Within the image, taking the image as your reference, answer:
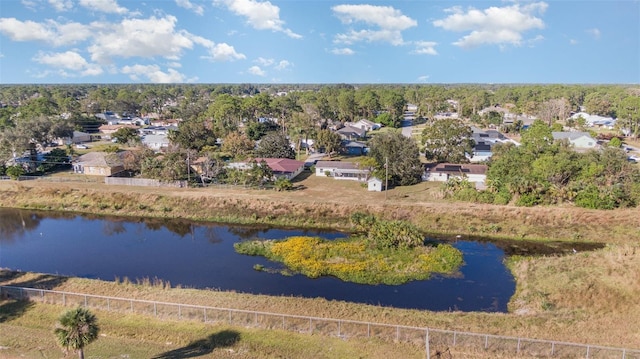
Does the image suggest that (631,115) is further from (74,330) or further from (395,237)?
(74,330)

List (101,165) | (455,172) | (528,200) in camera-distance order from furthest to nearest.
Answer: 1. (101,165)
2. (455,172)
3. (528,200)

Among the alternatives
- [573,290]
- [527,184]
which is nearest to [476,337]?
[573,290]

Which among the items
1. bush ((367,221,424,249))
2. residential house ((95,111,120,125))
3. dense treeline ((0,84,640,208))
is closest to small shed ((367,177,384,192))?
dense treeline ((0,84,640,208))

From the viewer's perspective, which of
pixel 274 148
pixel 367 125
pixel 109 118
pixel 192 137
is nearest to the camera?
pixel 274 148

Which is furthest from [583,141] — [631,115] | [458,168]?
[458,168]

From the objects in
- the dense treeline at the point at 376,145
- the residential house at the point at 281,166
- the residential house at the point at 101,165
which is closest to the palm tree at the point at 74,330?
the dense treeline at the point at 376,145
